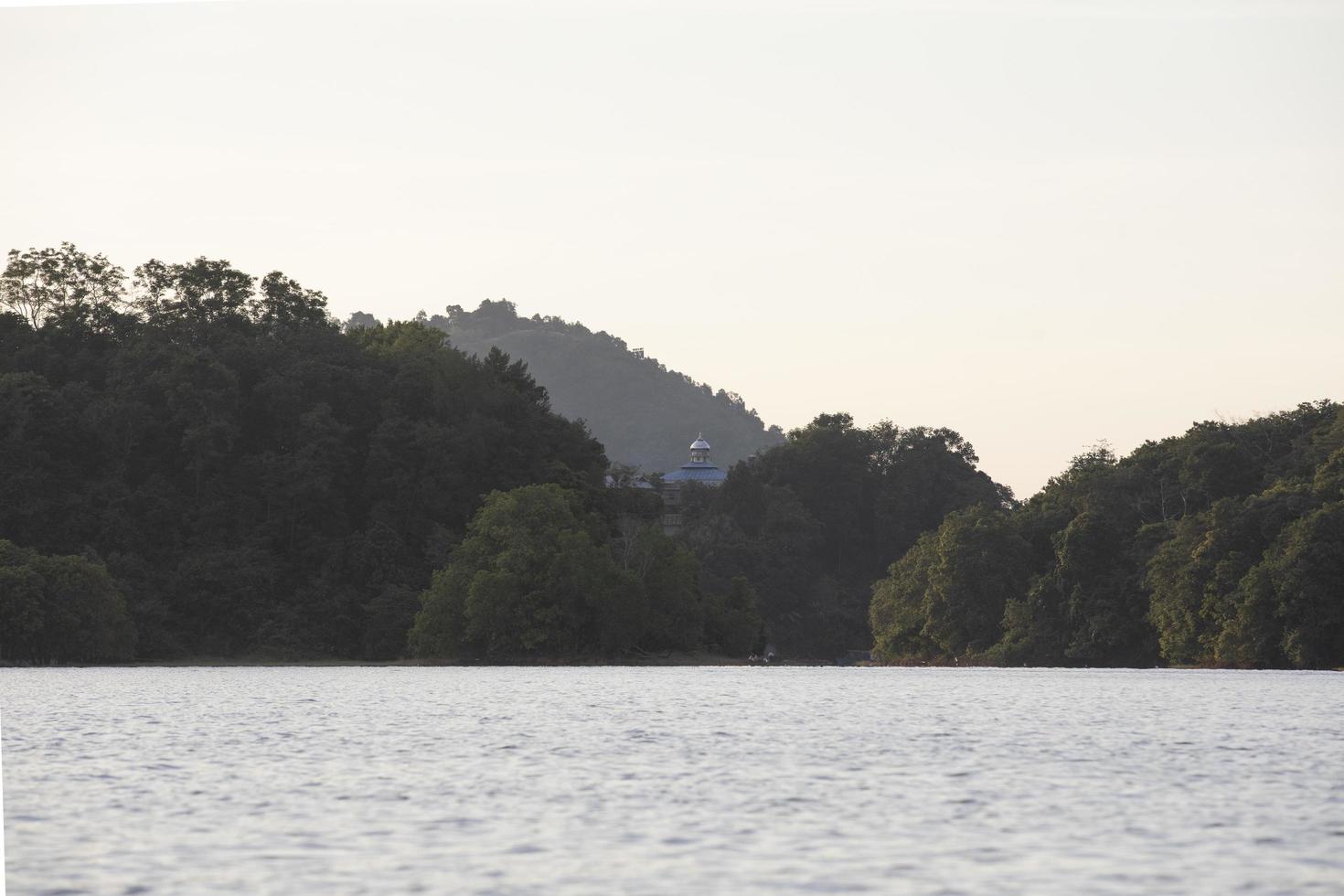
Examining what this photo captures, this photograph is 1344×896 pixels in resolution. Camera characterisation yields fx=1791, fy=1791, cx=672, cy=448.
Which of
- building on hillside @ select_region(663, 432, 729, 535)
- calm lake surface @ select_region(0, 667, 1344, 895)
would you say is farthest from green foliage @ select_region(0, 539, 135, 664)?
building on hillside @ select_region(663, 432, 729, 535)

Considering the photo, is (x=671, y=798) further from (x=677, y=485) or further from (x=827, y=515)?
(x=677, y=485)

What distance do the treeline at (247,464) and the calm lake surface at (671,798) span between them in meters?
51.5

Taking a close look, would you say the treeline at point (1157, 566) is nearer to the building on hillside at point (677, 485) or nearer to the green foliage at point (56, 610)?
the building on hillside at point (677, 485)

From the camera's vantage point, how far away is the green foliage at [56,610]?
301 ft

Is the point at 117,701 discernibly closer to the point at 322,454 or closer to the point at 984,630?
the point at 322,454

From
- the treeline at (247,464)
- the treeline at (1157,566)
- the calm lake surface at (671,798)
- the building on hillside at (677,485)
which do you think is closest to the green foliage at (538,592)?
the treeline at (247,464)

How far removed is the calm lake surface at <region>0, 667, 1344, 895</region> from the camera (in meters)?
18.8

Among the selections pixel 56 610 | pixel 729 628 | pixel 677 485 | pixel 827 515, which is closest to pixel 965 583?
pixel 729 628

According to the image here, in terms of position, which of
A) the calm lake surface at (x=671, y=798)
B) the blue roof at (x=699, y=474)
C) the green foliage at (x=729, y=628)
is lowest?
the calm lake surface at (x=671, y=798)

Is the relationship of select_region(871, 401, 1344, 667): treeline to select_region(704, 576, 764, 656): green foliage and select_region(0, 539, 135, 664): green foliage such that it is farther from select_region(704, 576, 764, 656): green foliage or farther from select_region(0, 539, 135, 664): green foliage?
select_region(0, 539, 135, 664): green foliage

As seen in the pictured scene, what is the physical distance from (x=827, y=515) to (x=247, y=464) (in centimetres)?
5765

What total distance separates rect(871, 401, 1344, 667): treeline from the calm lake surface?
32355mm

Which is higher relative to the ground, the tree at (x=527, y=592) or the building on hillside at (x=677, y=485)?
the building on hillside at (x=677, y=485)

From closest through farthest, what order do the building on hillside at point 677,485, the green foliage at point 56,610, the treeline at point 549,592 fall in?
the green foliage at point 56,610 < the treeline at point 549,592 < the building on hillside at point 677,485
